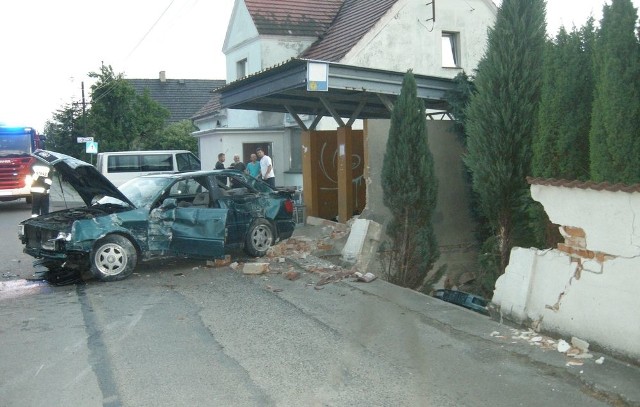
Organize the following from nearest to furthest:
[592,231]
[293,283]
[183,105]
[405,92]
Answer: [592,231] → [293,283] → [405,92] → [183,105]

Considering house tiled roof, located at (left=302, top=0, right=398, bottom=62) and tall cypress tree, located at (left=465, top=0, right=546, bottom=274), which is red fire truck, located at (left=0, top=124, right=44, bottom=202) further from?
tall cypress tree, located at (left=465, top=0, right=546, bottom=274)

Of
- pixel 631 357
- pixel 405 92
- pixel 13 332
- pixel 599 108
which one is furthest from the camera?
pixel 405 92

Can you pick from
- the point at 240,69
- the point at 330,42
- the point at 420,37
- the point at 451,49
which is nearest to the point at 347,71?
the point at 420,37

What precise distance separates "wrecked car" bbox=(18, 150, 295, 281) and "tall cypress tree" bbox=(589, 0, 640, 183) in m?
6.30

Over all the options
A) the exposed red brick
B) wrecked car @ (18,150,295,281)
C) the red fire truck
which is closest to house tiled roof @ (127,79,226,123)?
the red fire truck

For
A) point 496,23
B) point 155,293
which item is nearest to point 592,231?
point 496,23

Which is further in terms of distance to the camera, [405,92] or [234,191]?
[234,191]

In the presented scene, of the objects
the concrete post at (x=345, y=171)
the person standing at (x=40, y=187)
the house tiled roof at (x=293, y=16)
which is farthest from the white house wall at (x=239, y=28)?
the concrete post at (x=345, y=171)

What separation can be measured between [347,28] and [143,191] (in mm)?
13174

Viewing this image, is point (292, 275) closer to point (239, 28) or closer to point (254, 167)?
point (254, 167)

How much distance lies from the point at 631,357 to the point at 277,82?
837 cm

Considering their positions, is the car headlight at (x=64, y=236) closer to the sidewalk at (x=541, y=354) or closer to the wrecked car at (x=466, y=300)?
the sidewalk at (x=541, y=354)

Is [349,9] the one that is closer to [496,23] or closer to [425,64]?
[425,64]

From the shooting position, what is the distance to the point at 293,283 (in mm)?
9547
